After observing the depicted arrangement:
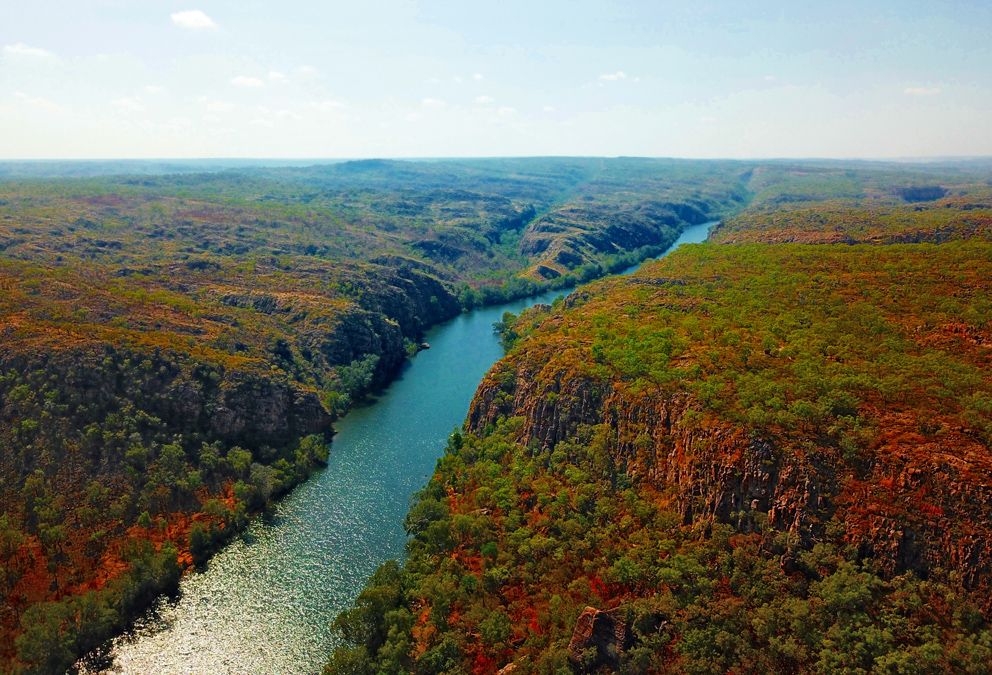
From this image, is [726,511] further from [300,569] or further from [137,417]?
[137,417]

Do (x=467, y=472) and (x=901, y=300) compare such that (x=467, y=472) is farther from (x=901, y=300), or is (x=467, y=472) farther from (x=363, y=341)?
(x=901, y=300)

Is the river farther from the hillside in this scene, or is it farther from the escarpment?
the escarpment

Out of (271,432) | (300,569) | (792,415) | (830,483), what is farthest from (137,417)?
(830,483)

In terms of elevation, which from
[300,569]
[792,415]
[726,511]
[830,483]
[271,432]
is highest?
[792,415]

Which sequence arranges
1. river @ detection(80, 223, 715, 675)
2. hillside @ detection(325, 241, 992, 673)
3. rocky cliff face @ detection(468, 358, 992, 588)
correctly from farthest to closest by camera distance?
river @ detection(80, 223, 715, 675), rocky cliff face @ detection(468, 358, 992, 588), hillside @ detection(325, 241, 992, 673)

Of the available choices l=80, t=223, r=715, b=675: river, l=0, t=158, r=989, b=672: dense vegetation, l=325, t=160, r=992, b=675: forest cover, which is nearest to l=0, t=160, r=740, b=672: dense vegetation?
l=0, t=158, r=989, b=672: dense vegetation

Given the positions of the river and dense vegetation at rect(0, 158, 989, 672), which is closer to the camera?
dense vegetation at rect(0, 158, 989, 672)
